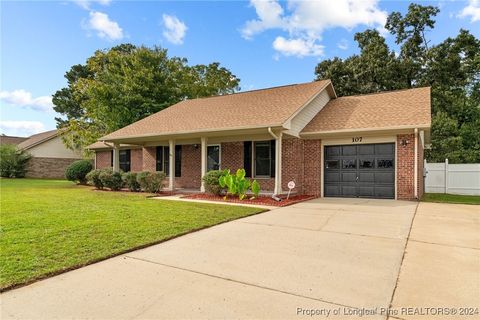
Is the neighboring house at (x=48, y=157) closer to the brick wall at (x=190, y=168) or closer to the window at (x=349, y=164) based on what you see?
the brick wall at (x=190, y=168)

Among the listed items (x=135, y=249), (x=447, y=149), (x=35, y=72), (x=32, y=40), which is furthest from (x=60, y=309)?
(x=447, y=149)

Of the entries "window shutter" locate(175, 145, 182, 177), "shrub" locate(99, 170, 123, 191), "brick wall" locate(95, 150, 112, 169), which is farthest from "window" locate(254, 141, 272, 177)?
"brick wall" locate(95, 150, 112, 169)

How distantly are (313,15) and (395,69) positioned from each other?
38.1 ft

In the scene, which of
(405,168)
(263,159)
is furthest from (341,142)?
(263,159)

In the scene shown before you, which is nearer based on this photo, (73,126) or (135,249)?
(135,249)

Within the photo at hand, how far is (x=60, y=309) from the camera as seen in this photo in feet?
9.59

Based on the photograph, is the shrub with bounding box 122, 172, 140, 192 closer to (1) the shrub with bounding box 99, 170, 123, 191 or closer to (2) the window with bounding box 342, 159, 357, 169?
(1) the shrub with bounding box 99, 170, 123, 191

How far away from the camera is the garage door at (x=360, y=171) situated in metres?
11.6

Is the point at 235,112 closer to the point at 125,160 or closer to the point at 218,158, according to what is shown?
the point at 218,158

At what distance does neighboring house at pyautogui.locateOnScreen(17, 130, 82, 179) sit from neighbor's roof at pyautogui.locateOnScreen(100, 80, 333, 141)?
18.6 meters

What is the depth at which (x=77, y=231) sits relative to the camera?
19.0 feet

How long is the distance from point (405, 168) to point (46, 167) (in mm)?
31231

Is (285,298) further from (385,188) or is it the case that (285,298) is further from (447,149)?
(447,149)

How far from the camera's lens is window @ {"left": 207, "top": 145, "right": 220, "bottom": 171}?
48.9ft
